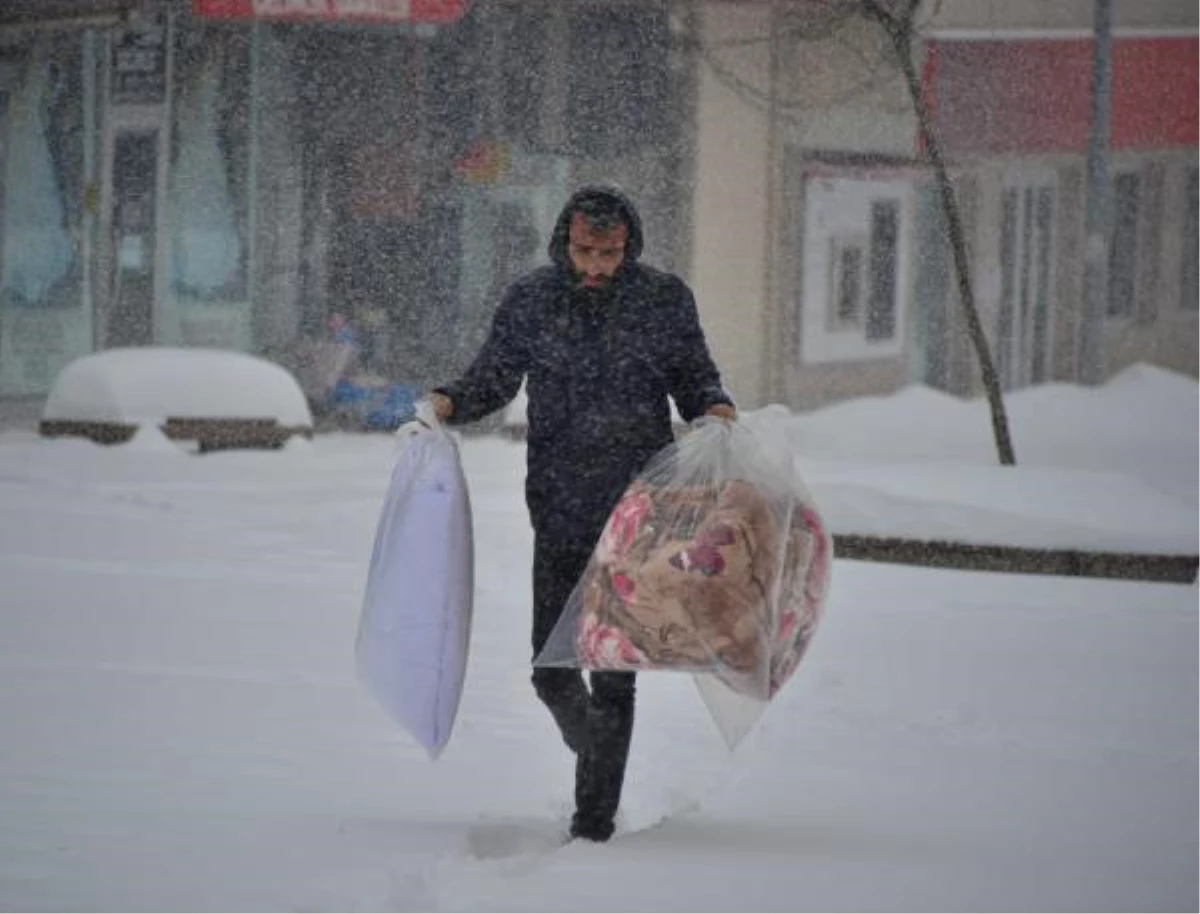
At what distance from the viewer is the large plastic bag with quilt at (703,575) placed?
5.30m

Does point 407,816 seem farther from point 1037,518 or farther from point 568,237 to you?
point 1037,518

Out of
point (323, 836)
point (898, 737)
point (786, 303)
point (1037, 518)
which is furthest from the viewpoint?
point (786, 303)

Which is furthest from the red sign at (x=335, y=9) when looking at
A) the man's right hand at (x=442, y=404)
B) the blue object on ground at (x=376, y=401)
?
the man's right hand at (x=442, y=404)

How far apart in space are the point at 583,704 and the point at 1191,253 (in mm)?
26094

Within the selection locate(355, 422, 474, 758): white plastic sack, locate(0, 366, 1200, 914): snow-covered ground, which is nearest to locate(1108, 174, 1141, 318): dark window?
locate(0, 366, 1200, 914): snow-covered ground

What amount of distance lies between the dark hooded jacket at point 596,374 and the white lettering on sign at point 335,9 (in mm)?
18277

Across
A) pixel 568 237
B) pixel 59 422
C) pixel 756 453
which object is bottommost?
pixel 59 422

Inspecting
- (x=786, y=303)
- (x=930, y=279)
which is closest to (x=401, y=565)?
(x=786, y=303)

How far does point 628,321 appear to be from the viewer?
5535mm

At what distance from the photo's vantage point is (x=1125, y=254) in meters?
30.4

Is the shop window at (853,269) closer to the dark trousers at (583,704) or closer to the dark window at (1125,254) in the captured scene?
the dark window at (1125,254)

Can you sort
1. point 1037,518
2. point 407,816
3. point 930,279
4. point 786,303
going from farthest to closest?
point 930,279
point 786,303
point 1037,518
point 407,816

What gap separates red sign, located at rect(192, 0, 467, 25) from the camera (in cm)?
2334

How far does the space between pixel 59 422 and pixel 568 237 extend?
13.2 meters
